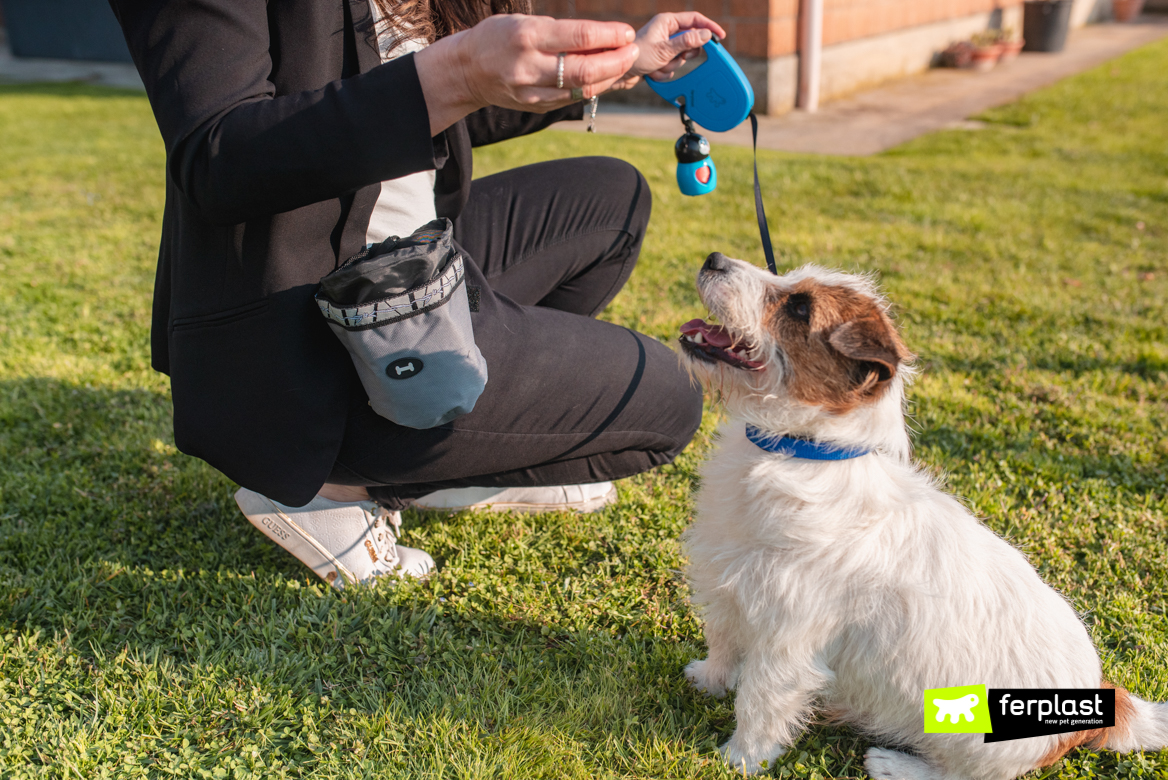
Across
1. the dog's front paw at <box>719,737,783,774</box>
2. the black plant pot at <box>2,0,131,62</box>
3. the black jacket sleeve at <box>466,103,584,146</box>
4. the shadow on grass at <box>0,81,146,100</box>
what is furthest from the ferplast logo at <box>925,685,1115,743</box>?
the black plant pot at <box>2,0,131,62</box>

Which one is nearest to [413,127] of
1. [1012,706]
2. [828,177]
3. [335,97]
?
[335,97]

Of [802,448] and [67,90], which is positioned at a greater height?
[802,448]

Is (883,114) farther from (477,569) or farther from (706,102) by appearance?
A: (477,569)

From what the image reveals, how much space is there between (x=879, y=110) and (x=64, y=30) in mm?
18199

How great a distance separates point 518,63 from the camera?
1593mm

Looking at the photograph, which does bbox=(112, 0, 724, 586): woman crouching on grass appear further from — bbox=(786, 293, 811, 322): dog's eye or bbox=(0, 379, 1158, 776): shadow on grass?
bbox=(786, 293, 811, 322): dog's eye

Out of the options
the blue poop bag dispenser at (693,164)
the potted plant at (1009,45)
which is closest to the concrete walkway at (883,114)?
the potted plant at (1009,45)

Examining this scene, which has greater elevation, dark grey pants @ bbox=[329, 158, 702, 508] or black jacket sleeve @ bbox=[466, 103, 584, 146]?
black jacket sleeve @ bbox=[466, 103, 584, 146]

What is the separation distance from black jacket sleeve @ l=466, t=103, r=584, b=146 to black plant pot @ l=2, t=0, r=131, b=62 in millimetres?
18425

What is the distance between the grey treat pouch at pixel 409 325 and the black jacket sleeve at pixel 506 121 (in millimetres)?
921

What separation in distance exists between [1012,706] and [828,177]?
630 centimetres

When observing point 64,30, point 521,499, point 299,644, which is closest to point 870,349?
point 521,499

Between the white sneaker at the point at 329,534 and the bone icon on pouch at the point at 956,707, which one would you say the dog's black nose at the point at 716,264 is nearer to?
the bone icon on pouch at the point at 956,707

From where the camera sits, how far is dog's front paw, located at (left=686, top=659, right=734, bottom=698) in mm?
2369
